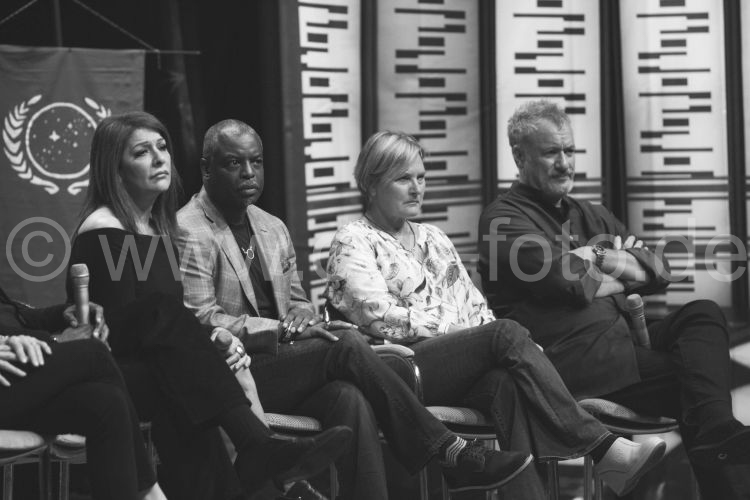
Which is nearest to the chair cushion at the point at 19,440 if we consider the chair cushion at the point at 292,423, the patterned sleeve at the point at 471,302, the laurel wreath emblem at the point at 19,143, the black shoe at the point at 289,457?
the black shoe at the point at 289,457

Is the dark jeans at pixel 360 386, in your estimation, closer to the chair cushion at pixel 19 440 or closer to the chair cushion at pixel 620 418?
the chair cushion at pixel 620 418

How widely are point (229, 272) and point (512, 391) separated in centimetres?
101

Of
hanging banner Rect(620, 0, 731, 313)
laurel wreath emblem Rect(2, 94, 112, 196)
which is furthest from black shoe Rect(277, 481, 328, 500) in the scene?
hanging banner Rect(620, 0, 731, 313)

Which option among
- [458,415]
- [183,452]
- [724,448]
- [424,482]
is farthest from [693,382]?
[183,452]

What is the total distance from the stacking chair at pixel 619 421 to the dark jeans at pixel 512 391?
19cm

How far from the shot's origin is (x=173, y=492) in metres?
3.52

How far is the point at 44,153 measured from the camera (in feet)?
15.0

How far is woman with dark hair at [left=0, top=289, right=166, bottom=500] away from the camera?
327 cm

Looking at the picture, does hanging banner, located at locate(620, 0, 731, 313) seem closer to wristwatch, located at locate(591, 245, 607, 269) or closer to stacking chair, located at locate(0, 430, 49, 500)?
wristwatch, located at locate(591, 245, 607, 269)

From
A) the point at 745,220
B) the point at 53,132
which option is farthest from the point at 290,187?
the point at 745,220

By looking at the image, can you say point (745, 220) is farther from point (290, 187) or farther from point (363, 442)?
point (363, 442)

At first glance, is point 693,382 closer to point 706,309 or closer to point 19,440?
point 706,309

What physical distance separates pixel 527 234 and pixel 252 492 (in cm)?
151

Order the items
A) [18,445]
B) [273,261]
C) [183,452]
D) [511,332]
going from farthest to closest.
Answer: [273,261] < [511,332] < [183,452] < [18,445]
